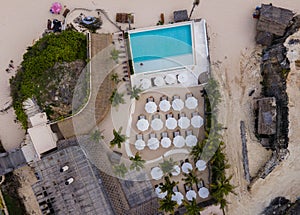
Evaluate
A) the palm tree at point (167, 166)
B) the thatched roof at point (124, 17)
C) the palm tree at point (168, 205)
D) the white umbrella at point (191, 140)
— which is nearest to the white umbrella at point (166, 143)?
the palm tree at point (167, 166)

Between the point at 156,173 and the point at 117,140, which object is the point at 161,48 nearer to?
the point at 117,140

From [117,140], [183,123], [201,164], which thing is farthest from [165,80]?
[201,164]

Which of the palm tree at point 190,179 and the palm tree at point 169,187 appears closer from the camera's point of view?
the palm tree at point 169,187

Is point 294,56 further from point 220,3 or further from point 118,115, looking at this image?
point 118,115

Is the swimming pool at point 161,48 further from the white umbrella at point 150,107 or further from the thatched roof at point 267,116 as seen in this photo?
the thatched roof at point 267,116

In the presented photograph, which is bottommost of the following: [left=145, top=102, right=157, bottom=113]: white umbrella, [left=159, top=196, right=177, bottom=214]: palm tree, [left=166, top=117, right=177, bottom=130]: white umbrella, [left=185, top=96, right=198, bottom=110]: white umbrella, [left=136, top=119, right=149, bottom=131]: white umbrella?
[left=159, top=196, right=177, bottom=214]: palm tree

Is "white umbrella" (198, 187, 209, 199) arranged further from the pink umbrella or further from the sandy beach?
the pink umbrella

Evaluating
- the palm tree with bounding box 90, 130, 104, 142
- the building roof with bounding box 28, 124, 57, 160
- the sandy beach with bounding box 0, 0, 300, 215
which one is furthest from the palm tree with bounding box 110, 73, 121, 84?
the building roof with bounding box 28, 124, 57, 160
